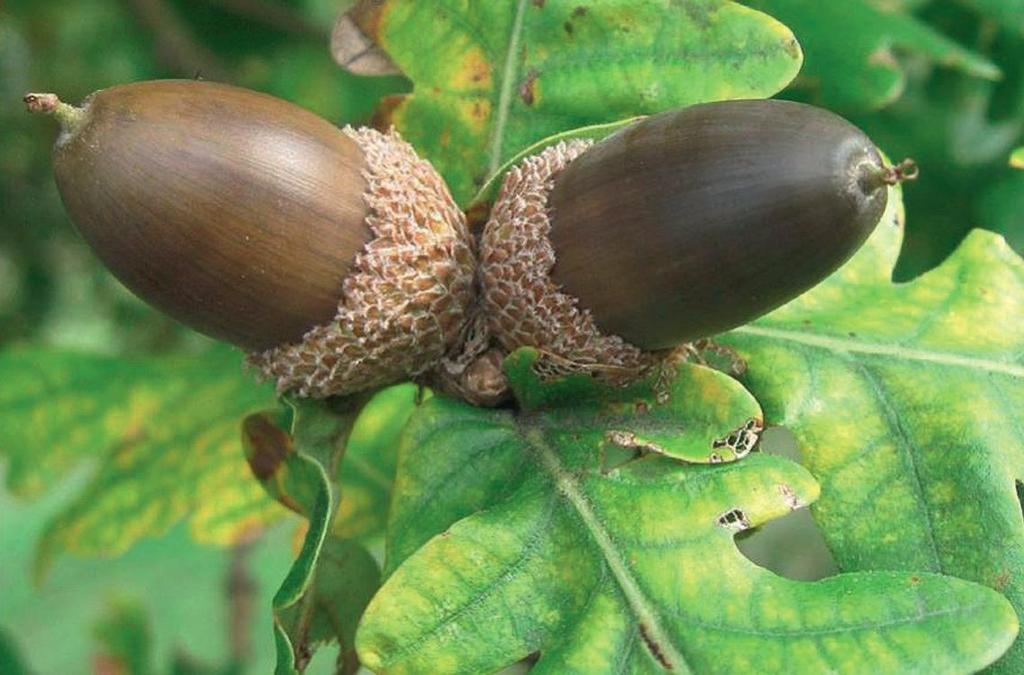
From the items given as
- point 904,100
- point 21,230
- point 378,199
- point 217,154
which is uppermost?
point 217,154

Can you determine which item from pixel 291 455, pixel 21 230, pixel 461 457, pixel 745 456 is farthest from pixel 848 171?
pixel 21 230

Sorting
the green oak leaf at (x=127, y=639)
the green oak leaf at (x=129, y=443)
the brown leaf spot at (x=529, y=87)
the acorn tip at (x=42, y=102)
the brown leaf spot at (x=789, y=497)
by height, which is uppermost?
the acorn tip at (x=42, y=102)

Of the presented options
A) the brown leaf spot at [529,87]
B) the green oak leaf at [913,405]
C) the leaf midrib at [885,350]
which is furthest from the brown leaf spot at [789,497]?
the brown leaf spot at [529,87]

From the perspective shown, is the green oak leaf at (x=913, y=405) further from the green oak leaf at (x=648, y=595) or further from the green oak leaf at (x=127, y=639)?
the green oak leaf at (x=127, y=639)

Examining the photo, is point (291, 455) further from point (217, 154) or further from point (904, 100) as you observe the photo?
point (904, 100)

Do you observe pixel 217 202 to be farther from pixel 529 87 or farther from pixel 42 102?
pixel 529 87

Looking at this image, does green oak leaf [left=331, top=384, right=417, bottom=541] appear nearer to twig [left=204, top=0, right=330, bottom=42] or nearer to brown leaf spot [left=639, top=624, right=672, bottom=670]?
brown leaf spot [left=639, top=624, right=672, bottom=670]
